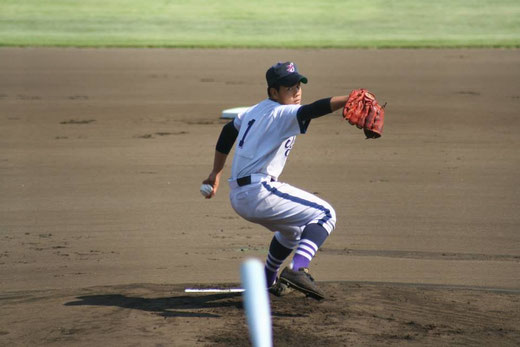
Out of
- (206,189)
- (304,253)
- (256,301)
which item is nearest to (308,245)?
(304,253)

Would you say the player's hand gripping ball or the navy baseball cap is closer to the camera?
the player's hand gripping ball

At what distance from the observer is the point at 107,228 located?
7.27 meters

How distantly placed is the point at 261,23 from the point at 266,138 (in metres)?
16.3

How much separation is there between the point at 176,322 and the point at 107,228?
2.47 m

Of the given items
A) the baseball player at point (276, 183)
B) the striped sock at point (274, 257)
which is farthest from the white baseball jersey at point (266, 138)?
the striped sock at point (274, 257)

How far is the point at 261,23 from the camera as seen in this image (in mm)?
21016

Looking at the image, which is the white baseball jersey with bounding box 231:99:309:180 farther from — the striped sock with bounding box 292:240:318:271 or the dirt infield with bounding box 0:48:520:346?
the dirt infield with bounding box 0:48:520:346

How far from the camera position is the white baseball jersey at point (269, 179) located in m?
5.05

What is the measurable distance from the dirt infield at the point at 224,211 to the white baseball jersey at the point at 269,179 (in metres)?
0.55

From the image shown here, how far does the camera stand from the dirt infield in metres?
5.03

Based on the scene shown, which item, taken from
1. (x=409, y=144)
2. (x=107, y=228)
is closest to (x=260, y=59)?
(x=409, y=144)

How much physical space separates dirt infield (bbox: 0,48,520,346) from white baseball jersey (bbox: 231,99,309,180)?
85 cm

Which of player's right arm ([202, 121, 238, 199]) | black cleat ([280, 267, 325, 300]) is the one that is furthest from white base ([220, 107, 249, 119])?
black cleat ([280, 267, 325, 300])

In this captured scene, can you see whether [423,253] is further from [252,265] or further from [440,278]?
[252,265]
